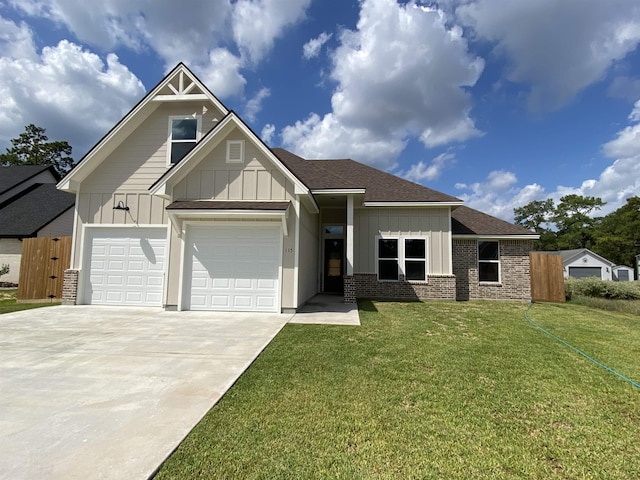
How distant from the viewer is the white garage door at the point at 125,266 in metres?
9.58

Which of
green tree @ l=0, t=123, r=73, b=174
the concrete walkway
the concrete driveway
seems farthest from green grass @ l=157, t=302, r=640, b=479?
green tree @ l=0, t=123, r=73, b=174

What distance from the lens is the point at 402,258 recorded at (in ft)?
41.2

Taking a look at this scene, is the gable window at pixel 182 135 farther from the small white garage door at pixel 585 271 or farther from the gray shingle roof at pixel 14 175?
the small white garage door at pixel 585 271

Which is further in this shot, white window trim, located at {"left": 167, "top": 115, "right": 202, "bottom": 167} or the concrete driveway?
white window trim, located at {"left": 167, "top": 115, "right": 202, "bottom": 167}

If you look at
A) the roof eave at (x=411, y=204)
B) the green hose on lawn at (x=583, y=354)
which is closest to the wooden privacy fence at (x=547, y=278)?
the roof eave at (x=411, y=204)

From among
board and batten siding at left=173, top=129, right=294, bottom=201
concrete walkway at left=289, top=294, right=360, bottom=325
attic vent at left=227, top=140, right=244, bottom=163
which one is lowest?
concrete walkway at left=289, top=294, right=360, bottom=325

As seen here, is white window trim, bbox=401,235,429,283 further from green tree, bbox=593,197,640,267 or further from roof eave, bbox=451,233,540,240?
green tree, bbox=593,197,640,267

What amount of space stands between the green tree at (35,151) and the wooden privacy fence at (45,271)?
32.6 m

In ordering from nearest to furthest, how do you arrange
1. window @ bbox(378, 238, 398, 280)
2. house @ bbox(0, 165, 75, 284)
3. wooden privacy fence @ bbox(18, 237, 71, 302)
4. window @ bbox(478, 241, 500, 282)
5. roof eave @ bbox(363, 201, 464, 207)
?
wooden privacy fence @ bbox(18, 237, 71, 302) < roof eave @ bbox(363, 201, 464, 207) < window @ bbox(378, 238, 398, 280) < window @ bbox(478, 241, 500, 282) < house @ bbox(0, 165, 75, 284)

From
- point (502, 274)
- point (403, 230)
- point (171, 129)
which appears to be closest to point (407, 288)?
point (403, 230)

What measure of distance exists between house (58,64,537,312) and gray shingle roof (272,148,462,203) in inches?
3.7

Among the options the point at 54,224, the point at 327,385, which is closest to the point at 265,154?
the point at 327,385

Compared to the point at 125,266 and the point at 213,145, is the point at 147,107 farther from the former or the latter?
the point at 125,266

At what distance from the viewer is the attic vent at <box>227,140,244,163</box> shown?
905 centimetres
